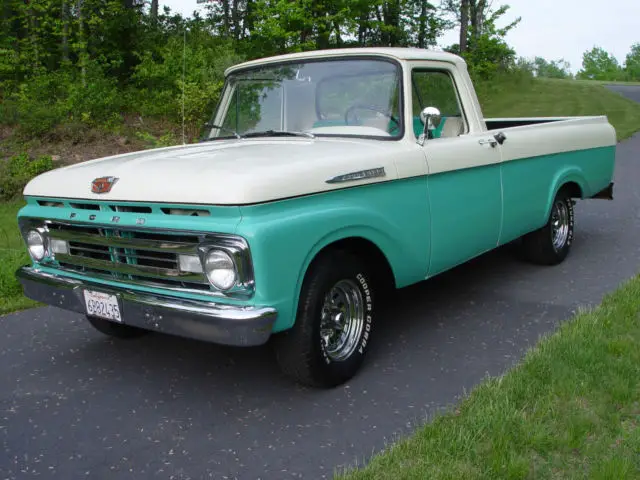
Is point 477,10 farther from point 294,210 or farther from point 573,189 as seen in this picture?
point 294,210

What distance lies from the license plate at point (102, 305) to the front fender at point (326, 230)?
0.88m

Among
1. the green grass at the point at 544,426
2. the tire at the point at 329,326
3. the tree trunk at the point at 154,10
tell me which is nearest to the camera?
the green grass at the point at 544,426

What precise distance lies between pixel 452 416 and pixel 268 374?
1239mm

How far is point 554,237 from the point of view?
6.39m

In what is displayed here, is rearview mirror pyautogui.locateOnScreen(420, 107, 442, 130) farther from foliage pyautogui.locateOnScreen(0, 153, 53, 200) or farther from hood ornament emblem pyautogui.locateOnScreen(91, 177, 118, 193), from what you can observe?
foliage pyautogui.locateOnScreen(0, 153, 53, 200)

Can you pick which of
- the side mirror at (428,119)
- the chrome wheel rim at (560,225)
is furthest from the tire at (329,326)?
the chrome wheel rim at (560,225)

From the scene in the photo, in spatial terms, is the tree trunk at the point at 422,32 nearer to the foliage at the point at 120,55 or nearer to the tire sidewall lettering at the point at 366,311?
the foliage at the point at 120,55

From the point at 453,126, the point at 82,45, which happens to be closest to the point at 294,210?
the point at 453,126

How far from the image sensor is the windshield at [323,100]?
4.34 meters

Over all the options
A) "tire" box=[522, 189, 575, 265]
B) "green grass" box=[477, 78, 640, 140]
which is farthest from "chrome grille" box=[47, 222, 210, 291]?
"green grass" box=[477, 78, 640, 140]

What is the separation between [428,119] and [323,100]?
2.46ft

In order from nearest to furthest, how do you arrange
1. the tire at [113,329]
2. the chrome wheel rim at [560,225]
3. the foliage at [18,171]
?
the tire at [113,329], the chrome wheel rim at [560,225], the foliage at [18,171]

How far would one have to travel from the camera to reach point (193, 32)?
18625 mm

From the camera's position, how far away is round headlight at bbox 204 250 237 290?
325 centimetres
